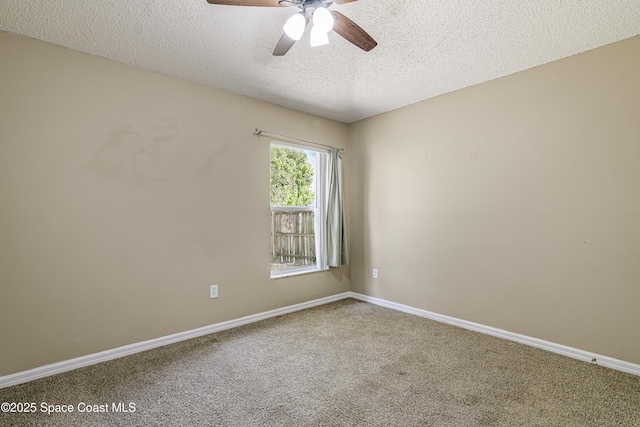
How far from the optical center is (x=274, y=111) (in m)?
3.42

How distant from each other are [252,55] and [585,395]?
125 inches

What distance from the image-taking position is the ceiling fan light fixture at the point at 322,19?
1624 millimetres

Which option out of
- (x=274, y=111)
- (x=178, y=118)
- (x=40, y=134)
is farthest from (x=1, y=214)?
(x=274, y=111)

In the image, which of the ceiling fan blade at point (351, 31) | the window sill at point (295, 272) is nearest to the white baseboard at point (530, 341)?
the window sill at point (295, 272)

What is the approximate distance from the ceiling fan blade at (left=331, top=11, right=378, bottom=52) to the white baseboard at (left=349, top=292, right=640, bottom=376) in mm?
2591

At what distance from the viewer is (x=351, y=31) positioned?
180cm

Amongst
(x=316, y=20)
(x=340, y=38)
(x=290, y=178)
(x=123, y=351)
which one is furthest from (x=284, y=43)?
(x=123, y=351)

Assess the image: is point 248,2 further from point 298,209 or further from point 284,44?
point 298,209

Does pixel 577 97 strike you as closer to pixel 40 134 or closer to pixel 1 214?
pixel 40 134

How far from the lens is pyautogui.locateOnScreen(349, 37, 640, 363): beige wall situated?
87.2 inches

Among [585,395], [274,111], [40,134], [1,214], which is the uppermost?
[274,111]

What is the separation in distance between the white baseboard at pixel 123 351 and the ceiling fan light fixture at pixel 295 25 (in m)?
2.50

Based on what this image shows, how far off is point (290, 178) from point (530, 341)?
284 cm

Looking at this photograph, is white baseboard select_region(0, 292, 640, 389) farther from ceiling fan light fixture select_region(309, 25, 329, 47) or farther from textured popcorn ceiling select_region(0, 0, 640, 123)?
ceiling fan light fixture select_region(309, 25, 329, 47)
